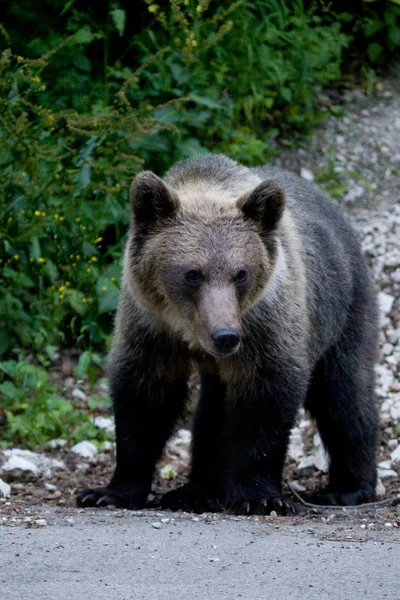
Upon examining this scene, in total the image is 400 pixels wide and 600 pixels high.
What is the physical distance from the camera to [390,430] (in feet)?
28.1

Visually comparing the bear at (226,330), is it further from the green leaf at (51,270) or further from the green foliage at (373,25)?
the green foliage at (373,25)

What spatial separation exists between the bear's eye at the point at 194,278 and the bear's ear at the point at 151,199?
41 cm

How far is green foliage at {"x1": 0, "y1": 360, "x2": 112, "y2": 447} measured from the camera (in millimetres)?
7738

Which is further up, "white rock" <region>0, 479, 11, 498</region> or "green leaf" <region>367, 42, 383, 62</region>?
"green leaf" <region>367, 42, 383, 62</region>

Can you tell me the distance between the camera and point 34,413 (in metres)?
7.91

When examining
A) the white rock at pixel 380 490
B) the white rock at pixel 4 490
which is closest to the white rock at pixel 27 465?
the white rock at pixel 4 490

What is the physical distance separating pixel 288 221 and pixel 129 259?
1.14 meters

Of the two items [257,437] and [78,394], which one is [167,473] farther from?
[257,437]

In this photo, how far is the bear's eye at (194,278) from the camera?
576 cm

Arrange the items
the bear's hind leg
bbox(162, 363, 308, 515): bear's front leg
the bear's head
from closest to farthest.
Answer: the bear's head → bbox(162, 363, 308, 515): bear's front leg → the bear's hind leg

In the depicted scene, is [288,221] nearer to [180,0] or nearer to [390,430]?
[390,430]

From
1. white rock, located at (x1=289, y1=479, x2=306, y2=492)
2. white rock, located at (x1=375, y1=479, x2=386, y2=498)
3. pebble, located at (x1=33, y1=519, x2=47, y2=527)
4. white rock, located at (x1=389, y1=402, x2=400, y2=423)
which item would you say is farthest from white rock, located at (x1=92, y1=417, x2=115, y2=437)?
pebble, located at (x1=33, y1=519, x2=47, y2=527)

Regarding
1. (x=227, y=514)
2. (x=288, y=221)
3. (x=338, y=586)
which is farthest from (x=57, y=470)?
(x=338, y=586)

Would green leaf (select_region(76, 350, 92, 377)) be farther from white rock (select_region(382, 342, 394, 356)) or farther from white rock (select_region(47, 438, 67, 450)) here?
white rock (select_region(382, 342, 394, 356))
